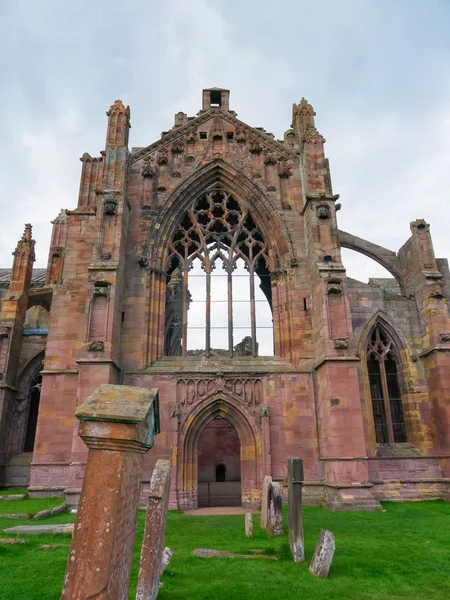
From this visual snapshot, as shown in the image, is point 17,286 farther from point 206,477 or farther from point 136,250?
point 206,477

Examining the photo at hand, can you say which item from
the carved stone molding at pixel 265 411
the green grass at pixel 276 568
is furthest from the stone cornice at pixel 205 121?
the green grass at pixel 276 568

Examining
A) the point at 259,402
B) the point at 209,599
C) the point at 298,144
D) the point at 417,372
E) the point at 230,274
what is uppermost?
the point at 298,144

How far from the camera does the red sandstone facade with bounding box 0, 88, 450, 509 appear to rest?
570 inches

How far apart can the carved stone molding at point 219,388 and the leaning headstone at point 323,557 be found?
28.6 feet

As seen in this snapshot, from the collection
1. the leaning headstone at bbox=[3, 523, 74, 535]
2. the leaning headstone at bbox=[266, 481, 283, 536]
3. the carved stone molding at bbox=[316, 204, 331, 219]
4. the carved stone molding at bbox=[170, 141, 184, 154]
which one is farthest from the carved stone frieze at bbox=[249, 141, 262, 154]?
the leaning headstone at bbox=[3, 523, 74, 535]

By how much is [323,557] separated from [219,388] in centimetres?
905

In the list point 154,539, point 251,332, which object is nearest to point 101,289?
point 251,332

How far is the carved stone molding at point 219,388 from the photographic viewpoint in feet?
49.7

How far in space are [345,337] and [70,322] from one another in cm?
992

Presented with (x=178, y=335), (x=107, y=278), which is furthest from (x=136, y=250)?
(x=178, y=335)

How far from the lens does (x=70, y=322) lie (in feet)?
55.1

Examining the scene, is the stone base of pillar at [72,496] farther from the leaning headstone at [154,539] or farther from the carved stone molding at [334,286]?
the carved stone molding at [334,286]

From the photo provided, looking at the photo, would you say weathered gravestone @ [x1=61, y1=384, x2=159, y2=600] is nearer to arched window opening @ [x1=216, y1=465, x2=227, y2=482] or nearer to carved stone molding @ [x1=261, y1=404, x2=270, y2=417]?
carved stone molding @ [x1=261, y1=404, x2=270, y2=417]

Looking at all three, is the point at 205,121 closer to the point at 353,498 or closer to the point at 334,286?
the point at 334,286
